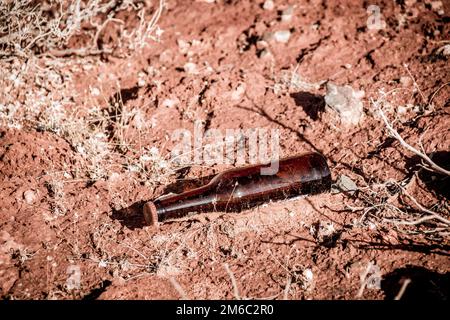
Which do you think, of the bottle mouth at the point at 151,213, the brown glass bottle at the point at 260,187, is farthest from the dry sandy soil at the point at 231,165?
the bottle mouth at the point at 151,213

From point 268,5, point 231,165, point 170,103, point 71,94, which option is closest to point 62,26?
point 71,94

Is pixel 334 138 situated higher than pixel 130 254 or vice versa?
pixel 334 138

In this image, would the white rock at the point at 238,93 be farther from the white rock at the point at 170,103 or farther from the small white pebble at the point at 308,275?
the small white pebble at the point at 308,275

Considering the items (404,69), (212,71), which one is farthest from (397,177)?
(212,71)

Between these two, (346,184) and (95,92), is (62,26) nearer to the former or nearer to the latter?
(95,92)

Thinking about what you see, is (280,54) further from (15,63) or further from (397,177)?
(15,63)

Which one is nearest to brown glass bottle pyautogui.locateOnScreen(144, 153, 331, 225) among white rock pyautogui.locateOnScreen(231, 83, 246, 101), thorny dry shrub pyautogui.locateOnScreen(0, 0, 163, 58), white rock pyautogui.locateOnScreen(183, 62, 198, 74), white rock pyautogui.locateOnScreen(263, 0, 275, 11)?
white rock pyautogui.locateOnScreen(231, 83, 246, 101)

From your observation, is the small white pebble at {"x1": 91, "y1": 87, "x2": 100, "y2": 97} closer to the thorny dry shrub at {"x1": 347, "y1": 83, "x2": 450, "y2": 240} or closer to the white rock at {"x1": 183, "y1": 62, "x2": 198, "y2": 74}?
the white rock at {"x1": 183, "y1": 62, "x2": 198, "y2": 74}
